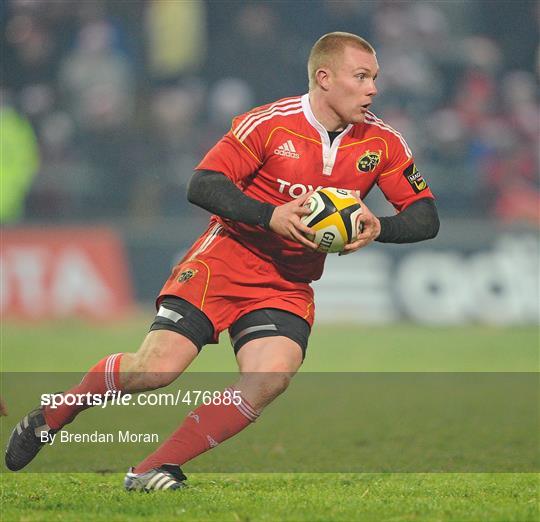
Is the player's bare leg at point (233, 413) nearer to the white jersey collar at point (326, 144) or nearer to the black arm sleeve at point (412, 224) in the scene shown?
the black arm sleeve at point (412, 224)

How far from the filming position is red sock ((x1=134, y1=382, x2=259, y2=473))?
4980mm

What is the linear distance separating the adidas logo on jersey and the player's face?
282 mm

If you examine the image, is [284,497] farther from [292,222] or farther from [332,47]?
[332,47]

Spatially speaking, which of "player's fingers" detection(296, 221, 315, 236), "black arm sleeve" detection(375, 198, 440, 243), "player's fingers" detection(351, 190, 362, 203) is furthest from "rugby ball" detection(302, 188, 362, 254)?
"black arm sleeve" detection(375, 198, 440, 243)

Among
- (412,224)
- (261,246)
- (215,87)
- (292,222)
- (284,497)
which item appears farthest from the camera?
(215,87)

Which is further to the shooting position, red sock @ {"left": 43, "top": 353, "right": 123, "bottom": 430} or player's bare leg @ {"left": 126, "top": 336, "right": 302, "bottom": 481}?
red sock @ {"left": 43, "top": 353, "right": 123, "bottom": 430}

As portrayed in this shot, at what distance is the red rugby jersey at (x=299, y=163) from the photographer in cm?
533

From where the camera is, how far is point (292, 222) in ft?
16.2

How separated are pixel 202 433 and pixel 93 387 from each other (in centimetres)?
58

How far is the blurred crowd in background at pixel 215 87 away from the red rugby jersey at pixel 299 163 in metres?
10.2

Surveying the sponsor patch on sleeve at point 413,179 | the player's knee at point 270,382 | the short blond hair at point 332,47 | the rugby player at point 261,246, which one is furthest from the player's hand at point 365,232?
the short blond hair at point 332,47

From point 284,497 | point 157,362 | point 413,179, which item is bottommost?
point 284,497

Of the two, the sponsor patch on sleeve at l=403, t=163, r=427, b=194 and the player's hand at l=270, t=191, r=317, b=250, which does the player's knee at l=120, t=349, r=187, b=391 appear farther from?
the sponsor patch on sleeve at l=403, t=163, r=427, b=194
